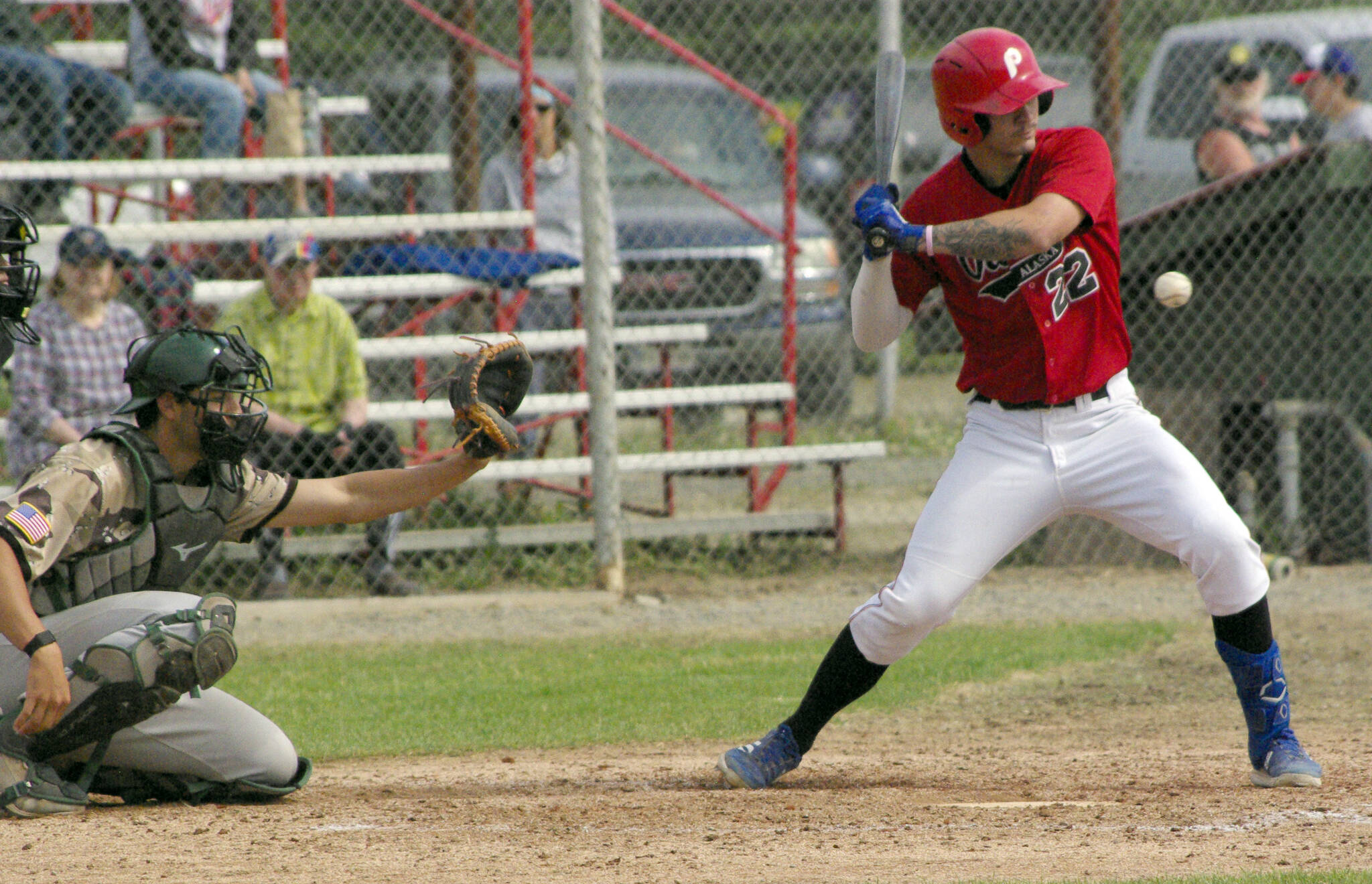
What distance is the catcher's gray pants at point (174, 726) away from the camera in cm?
370

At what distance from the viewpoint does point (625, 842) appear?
11.2ft

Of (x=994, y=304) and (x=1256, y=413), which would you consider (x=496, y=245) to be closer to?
(x=1256, y=413)

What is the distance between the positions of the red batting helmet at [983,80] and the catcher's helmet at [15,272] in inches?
94.9

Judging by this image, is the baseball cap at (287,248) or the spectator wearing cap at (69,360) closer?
the spectator wearing cap at (69,360)

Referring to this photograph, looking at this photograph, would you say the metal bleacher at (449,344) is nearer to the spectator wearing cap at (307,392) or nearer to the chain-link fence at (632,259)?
the chain-link fence at (632,259)

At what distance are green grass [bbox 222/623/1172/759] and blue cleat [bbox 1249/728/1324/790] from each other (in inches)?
65.0

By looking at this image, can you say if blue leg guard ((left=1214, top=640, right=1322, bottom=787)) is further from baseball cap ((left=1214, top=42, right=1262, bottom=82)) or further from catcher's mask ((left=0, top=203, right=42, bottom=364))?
baseball cap ((left=1214, top=42, right=1262, bottom=82))

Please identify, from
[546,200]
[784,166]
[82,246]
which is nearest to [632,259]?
[546,200]

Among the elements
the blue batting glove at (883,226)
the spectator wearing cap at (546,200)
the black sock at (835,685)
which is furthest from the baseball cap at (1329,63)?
the black sock at (835,685)

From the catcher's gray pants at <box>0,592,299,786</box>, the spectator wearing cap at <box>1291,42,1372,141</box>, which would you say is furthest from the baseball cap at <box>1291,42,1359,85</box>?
the catcher's gray pants at <box>0,592,299,786</box>

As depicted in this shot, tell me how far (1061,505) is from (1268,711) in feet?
2.50

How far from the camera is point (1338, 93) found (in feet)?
25.4

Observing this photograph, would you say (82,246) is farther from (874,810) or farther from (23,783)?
(874,810)

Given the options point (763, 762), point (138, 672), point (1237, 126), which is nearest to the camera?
point (138, 672)
